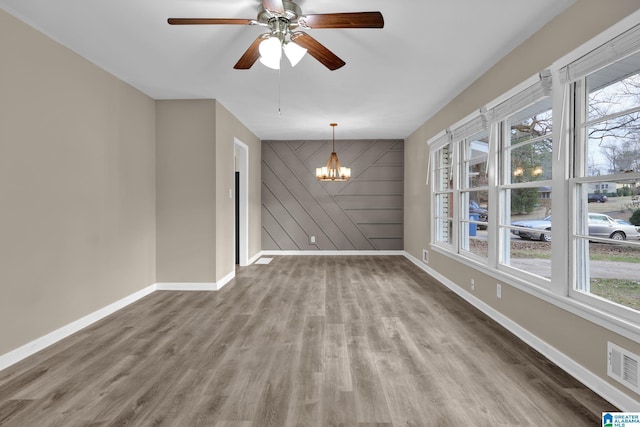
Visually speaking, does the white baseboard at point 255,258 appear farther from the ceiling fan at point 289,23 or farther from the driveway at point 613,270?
the driveway at point 613,270

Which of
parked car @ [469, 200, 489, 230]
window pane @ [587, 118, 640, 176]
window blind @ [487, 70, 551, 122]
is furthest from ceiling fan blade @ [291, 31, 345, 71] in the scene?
parked car @ [469, 200, 489, 230]

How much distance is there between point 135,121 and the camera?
414 cm

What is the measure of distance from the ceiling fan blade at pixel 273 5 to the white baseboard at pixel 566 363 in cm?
301

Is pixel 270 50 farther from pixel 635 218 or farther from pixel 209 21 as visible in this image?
pixel 635 218

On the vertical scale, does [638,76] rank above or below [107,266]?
above

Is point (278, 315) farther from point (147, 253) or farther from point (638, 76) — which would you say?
point (638, 76)

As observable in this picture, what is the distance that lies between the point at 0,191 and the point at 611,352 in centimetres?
420

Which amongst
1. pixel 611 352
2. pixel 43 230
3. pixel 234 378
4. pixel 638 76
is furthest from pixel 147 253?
pixel 638 76

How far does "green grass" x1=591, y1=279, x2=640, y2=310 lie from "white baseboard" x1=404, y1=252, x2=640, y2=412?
1.63ft

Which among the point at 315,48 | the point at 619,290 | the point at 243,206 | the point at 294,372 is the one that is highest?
the point at 315,48

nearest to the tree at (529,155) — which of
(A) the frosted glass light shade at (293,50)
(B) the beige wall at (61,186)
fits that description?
(A) the frosted glass light shade at (293,50)

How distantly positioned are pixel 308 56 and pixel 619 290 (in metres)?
3.03

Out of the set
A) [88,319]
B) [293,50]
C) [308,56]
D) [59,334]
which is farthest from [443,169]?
[59,334]

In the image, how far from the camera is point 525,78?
9.52ft
